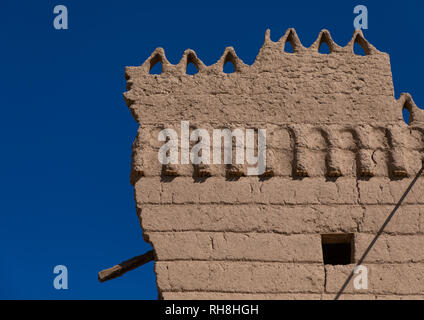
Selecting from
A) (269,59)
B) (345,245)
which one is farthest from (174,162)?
(345,245)

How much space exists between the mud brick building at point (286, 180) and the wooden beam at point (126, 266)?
51 centimetres

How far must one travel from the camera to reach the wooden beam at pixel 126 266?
717 centimetres

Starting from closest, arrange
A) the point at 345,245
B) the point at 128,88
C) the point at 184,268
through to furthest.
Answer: the point at 184,268, the point at 128,88, the point at 345,245

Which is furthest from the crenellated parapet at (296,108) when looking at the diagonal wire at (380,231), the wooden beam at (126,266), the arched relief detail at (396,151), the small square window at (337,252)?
the small square window at (337,252)

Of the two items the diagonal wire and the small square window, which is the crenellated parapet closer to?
the diagonal wire

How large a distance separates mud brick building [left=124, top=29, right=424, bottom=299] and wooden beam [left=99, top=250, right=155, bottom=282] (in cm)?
51

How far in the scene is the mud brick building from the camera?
661 cm

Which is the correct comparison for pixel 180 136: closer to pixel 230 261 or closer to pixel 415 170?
pixel 230 261

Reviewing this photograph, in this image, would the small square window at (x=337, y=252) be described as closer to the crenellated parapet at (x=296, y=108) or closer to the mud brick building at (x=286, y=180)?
the mud brick building at (x=286, y=180)

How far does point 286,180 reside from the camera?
7016 millimetres

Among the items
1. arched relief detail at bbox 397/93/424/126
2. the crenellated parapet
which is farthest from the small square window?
arched relief detail at bbox 397/93/424/126

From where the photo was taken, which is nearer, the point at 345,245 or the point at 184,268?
the point at 184,268

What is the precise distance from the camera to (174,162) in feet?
23.1

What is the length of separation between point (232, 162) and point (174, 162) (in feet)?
2.22
